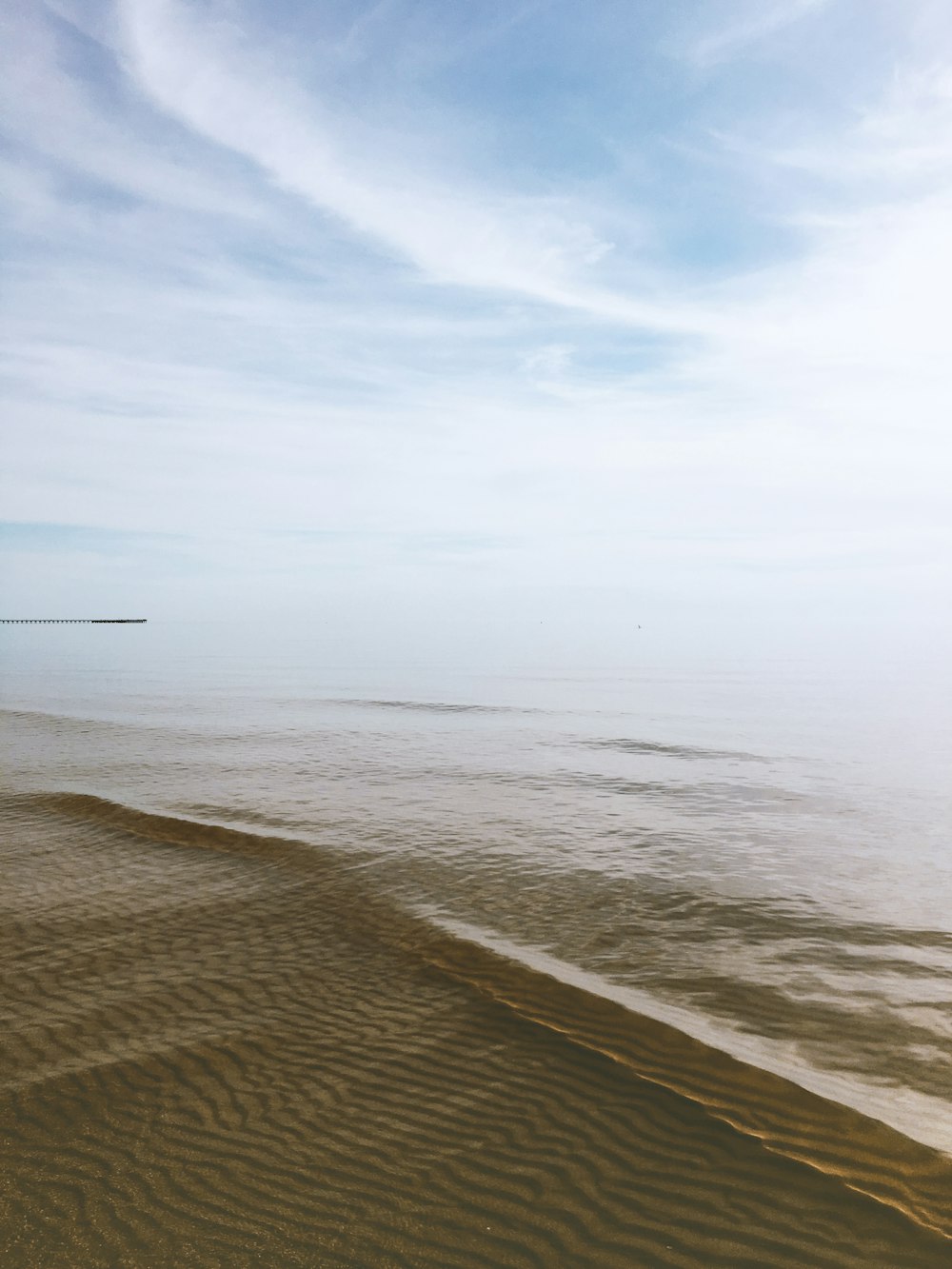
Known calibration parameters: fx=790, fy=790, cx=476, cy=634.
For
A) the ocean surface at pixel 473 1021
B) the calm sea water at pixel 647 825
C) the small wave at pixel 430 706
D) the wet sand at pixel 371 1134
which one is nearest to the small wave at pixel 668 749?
the calm sea water at pixel 647 825

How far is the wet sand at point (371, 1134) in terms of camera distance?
5.65 m

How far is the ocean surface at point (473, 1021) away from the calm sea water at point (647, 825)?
0.29ft

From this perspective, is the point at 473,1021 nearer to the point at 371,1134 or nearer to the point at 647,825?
the point at 371,1134

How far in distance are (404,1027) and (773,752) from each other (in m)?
24.6

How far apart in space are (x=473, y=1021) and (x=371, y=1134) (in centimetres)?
243

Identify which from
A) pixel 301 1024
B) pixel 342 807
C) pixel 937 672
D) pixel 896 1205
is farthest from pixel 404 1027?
pixel 937 672

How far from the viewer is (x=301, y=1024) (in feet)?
29.1

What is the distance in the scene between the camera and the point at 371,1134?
270 inches

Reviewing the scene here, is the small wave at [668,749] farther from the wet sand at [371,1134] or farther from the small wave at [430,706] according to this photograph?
the wet sand at [371,1134]

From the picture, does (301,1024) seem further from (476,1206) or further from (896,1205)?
(896,1205)

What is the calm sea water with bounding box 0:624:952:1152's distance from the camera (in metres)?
9.74

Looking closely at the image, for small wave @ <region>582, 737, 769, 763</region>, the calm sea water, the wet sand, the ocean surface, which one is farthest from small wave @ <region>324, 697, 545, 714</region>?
the wet sand

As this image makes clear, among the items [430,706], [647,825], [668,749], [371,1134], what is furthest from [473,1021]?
[430,706]

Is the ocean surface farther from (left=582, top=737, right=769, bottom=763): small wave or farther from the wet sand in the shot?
(left=582, top=737, right=769, bottom=763): small wave
